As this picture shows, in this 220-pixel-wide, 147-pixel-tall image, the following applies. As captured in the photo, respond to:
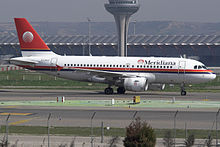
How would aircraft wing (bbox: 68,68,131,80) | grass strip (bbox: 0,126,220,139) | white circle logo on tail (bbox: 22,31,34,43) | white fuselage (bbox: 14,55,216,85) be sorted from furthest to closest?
white circle logo on tail (bbox: 22,31,34,43) < white fuselage (bbox: 14,55,216,85) < aircraft wing (bbox: 68,68,131,80) < grass strip (bbox: 0,126,220,139)

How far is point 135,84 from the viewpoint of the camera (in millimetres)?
53125

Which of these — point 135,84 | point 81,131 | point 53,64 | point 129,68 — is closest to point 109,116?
point 81,131

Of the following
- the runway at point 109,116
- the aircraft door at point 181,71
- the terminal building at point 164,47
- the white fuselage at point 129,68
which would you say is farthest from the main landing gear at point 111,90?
the terminal building at point 164,47

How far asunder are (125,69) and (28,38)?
12.5 meters

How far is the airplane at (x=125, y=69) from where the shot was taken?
5469cm

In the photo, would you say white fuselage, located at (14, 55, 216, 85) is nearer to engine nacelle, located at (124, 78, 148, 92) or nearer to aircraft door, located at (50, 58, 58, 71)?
aircraft door, located at (50, 58, 58, 71)

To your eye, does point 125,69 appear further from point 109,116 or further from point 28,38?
point 109,116

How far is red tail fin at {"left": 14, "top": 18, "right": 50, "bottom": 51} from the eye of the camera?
5825 centimetres

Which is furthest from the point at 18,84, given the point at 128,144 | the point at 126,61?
the point at 128,144

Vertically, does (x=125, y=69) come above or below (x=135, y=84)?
above

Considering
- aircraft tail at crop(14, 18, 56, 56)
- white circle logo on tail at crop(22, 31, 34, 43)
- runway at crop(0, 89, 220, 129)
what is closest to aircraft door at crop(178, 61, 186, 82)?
runway at crop(0, 89, 220, 129)

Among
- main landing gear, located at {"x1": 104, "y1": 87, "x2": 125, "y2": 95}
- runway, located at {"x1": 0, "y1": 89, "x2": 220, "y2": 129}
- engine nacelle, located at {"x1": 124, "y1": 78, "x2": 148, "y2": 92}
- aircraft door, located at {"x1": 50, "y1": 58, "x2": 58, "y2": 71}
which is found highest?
aircraft door, located at {"x1": 50, "y1": 58, "x2": 58, "y2": 71}

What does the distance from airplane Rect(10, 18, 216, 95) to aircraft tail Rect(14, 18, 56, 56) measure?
12cm

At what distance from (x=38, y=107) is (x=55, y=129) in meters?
12.2
